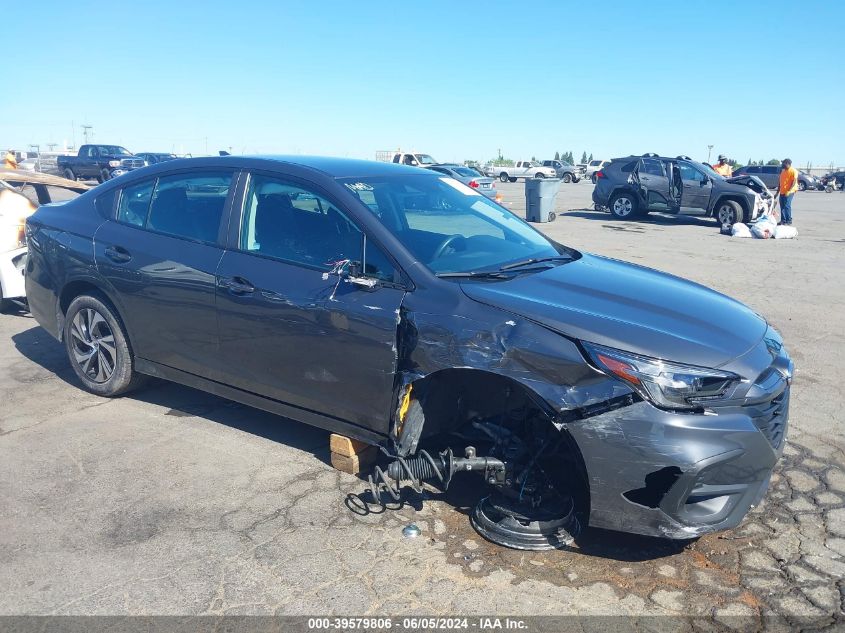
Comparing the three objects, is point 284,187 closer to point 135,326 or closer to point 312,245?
point 312,245

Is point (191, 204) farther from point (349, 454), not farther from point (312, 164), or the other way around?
point (349, 454)

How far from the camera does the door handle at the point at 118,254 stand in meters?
4.69

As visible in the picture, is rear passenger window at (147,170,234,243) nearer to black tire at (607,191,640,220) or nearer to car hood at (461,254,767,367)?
car hood at (461,254,767,367)

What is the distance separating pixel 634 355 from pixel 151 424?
130 inches

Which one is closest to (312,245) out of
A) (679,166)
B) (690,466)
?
(690,466)

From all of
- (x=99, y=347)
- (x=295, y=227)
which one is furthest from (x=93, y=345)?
(x=295, y=227)

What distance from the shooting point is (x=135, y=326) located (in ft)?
15.5

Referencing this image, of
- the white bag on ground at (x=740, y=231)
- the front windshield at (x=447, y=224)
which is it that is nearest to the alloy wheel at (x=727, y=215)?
the white bag on ground at (x=740, y=231)

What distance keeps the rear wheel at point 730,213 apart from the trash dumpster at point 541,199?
4263mm

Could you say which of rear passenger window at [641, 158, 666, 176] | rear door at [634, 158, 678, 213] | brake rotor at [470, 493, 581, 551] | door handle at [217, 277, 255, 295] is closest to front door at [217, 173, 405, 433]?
door handle at [217, 277, 255, 295]

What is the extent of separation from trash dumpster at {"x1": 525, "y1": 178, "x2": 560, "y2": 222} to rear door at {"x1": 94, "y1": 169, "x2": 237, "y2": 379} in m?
15.3

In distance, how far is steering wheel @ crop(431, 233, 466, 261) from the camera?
382 centimetres

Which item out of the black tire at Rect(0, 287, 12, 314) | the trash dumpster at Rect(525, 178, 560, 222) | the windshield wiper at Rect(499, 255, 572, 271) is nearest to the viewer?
the windshield wiper at Rect(499, 255, 572, 271)

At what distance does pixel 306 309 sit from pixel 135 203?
6.14 ft
